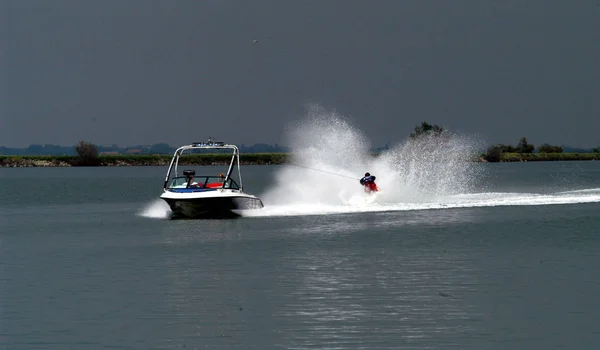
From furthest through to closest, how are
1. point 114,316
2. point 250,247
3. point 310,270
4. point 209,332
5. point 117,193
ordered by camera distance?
point 117,193 → point 250,247 → point 310,270 → point 114,316 → point 209,332

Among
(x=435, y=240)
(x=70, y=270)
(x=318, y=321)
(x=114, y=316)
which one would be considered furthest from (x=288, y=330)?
(x=435, y=240)

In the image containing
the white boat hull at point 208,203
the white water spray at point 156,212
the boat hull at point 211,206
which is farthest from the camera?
the white water spray at point 156,212

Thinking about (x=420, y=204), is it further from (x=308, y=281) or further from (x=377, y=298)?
(x=377, y=298)

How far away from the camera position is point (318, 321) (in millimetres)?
23219

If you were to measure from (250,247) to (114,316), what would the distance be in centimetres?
1599

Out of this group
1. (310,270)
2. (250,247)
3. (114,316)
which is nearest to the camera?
(114,316)

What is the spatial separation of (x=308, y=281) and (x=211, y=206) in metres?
20.2

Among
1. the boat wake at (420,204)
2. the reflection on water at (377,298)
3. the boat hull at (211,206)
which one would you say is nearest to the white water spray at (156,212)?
the boat hull at (211,206)

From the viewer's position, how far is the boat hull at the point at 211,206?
4909 cm

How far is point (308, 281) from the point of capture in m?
30.0

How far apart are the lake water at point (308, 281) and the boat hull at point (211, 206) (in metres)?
0.62

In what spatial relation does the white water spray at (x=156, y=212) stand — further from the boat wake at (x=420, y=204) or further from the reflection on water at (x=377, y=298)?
the reflection on water at (x=377, y=298)

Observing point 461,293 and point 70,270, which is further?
point 70,270

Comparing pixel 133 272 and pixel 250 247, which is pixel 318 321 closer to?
pixel 133 272
